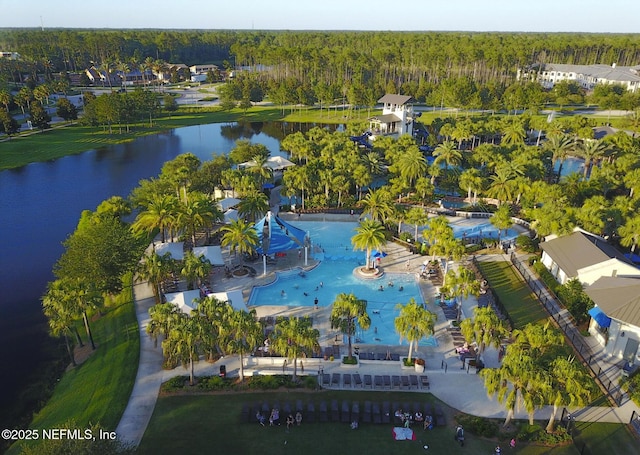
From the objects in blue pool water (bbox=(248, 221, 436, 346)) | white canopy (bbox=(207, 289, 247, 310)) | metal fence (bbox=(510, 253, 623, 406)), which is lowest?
blue pool water (bbox=(248, 221, 436, 346))

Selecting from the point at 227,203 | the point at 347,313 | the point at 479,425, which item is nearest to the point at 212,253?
the point at 227,203

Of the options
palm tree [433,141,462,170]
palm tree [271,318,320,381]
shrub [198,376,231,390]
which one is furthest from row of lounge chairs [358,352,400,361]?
palm tree [433,141,462,170]

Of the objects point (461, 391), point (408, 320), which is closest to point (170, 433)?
point (408, 320)

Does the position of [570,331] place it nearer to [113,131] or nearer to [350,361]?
[350,361]

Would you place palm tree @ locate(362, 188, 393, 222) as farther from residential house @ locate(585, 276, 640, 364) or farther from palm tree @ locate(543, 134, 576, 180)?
palm tree @ locate(543, 134, 576, 180)

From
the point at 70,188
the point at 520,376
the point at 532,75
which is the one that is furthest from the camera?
the point at 532,75

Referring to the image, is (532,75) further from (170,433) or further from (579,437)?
(170,433)

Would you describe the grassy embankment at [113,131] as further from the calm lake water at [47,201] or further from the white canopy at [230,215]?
the white canopy at [230,215]
